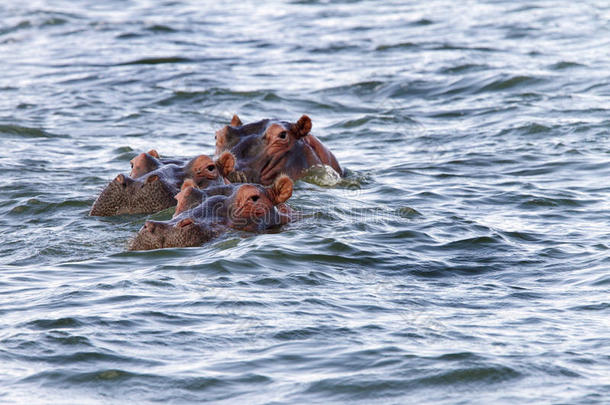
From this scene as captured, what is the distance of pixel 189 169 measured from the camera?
10180 millimetres

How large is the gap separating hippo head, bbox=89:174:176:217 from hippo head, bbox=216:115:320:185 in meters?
1.66

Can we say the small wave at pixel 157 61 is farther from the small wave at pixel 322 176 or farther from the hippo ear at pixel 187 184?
the hippo ear at pixel 187 184

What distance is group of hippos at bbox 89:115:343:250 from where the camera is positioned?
886 centimetres

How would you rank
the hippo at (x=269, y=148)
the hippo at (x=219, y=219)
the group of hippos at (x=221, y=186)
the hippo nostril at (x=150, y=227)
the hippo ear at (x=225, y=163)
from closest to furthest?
the hippo nostril at (x=150, y=227)
the hippo at (x=219, y=219)
the group of hippos at (x=221, y=186)
the hippo ear at (x=225, y=163)
the hippo at (x=269, y=148)

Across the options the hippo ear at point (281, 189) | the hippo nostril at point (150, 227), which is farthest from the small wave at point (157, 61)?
the hippo nostril at point (150, 227)

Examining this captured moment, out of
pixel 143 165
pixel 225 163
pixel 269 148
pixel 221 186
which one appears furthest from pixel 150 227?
pixel 269 148

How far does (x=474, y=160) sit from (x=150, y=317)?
792cm

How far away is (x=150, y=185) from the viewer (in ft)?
32.8

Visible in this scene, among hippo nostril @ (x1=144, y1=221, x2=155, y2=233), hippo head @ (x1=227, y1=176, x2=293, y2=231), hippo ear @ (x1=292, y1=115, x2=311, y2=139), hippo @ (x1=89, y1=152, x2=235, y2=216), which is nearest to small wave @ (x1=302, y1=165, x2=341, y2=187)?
hippo ear @ (x1=292, y1=115, x2=311, y2=139)

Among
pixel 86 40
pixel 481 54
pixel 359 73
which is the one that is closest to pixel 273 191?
pixel 359 73

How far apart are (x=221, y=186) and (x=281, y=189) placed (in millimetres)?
612

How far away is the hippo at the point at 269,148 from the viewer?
11.6m

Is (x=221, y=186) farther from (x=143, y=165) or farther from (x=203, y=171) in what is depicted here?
(x=143, y=165)

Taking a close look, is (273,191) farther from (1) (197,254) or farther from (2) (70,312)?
(2) (70,312)
